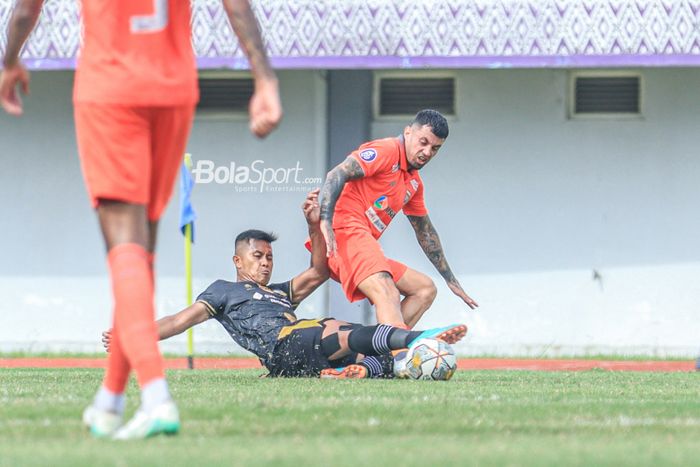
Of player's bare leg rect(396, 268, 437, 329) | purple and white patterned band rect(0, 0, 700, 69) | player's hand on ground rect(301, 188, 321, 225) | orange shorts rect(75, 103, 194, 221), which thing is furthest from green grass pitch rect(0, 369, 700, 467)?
purple and white patterned band rect(0, 0, 700, 69)

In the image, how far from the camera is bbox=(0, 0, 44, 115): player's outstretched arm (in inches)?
201

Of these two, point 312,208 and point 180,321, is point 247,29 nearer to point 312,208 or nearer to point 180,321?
A: point 180,321

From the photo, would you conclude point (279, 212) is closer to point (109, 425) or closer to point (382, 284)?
point (382, 284)

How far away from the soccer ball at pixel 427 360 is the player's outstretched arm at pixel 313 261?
1079mm

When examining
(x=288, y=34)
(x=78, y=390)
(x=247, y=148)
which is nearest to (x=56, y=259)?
(x=247, y=148)

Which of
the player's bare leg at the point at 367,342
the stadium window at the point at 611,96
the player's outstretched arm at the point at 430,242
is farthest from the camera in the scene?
the stadium window at the point at 611,96

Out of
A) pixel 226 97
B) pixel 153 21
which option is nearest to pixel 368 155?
pixel 153 21

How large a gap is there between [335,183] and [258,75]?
4759 mm

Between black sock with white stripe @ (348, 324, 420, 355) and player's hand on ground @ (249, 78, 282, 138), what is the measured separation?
4.02 m

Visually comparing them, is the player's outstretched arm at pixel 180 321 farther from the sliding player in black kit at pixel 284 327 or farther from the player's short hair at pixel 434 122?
the player's short hair at pixel 434 122

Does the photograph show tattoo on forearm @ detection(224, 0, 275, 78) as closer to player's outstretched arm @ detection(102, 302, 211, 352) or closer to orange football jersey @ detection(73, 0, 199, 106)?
orange football jersey @ detection(73, 0, 199, 106)

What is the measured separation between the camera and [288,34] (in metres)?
15.7

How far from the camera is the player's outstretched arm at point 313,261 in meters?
9.52

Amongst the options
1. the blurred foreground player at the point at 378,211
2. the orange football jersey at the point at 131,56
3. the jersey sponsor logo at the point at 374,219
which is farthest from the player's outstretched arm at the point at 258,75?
the jersey sponsor logo at the point at 374,219
